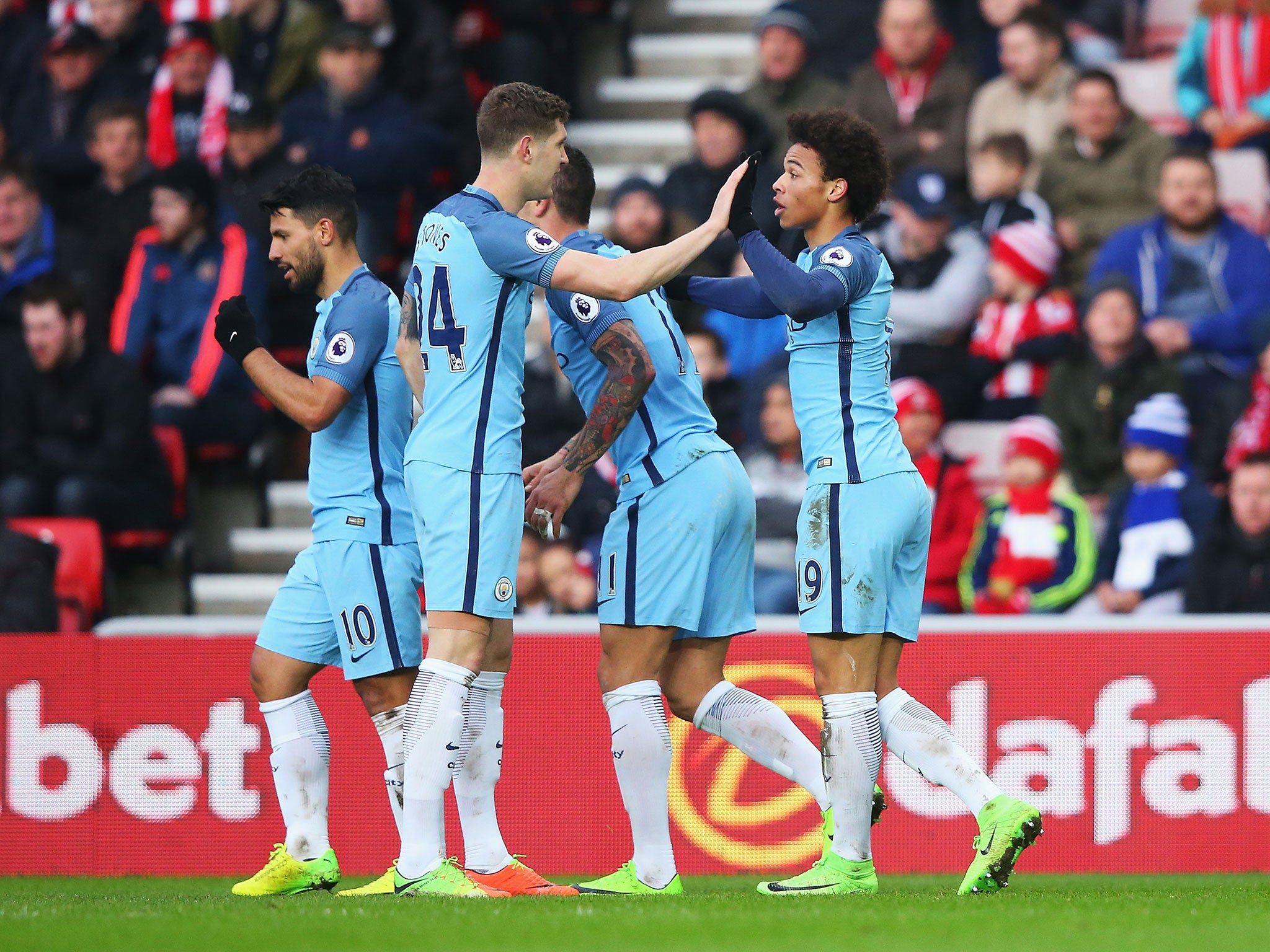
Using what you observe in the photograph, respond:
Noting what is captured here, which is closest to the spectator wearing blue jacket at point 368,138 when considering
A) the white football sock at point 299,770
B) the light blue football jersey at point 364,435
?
the light blue football jersey at point 364,435

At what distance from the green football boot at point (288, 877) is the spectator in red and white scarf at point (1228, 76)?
7.48 meters

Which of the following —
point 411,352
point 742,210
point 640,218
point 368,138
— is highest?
point 368,138

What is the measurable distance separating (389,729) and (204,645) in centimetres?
227

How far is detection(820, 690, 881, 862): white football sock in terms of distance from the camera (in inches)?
231

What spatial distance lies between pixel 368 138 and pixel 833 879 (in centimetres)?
718

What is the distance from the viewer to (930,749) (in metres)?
5.98

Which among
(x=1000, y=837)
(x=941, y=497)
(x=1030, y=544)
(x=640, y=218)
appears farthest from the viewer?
(x=640, y=218)

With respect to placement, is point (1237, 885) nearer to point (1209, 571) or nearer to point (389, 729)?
point (1209, 571)

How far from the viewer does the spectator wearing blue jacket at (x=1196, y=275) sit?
33.1 feet

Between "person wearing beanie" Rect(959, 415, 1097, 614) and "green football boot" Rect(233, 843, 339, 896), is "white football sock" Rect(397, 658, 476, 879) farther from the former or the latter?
"person wearing beanie" Rect(959, 415, 1097, 614)

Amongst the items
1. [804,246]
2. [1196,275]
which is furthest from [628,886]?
[1196,275]

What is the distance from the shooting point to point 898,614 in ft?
19.7

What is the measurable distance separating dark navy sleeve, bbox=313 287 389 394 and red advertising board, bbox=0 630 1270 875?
7.35ft

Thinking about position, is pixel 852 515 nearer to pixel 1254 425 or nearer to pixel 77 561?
pixel 1254 425
